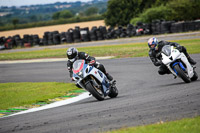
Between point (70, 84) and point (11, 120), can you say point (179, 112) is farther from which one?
point (70, 84)

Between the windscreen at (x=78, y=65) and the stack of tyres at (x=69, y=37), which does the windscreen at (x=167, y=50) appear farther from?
the stack of tyres at (x=69, y=37)

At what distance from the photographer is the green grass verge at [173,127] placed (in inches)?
201

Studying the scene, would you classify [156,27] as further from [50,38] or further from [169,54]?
[169,54]

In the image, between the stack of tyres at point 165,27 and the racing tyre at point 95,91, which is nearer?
the racing tyre at point 95,91

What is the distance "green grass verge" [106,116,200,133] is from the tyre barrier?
29636 mm

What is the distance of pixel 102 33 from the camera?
3916 centimetres

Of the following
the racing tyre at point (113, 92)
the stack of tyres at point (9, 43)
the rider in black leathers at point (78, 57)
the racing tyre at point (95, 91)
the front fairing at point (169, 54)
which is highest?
the rider in black leathers at point (78, 57)

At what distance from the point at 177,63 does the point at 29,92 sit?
5702mm

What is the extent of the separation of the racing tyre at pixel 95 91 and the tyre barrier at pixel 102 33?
85.1ft

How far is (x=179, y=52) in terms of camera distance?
10500 mm

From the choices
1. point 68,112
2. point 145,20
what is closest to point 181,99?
point 68,112

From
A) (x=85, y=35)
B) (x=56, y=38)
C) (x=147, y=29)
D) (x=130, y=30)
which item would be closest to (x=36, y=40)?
(x=56, y=38)

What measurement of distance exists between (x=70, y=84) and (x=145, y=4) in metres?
43.7

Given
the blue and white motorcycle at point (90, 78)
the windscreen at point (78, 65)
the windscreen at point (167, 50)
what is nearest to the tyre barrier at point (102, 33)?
the windscreen at point (167, 50)
